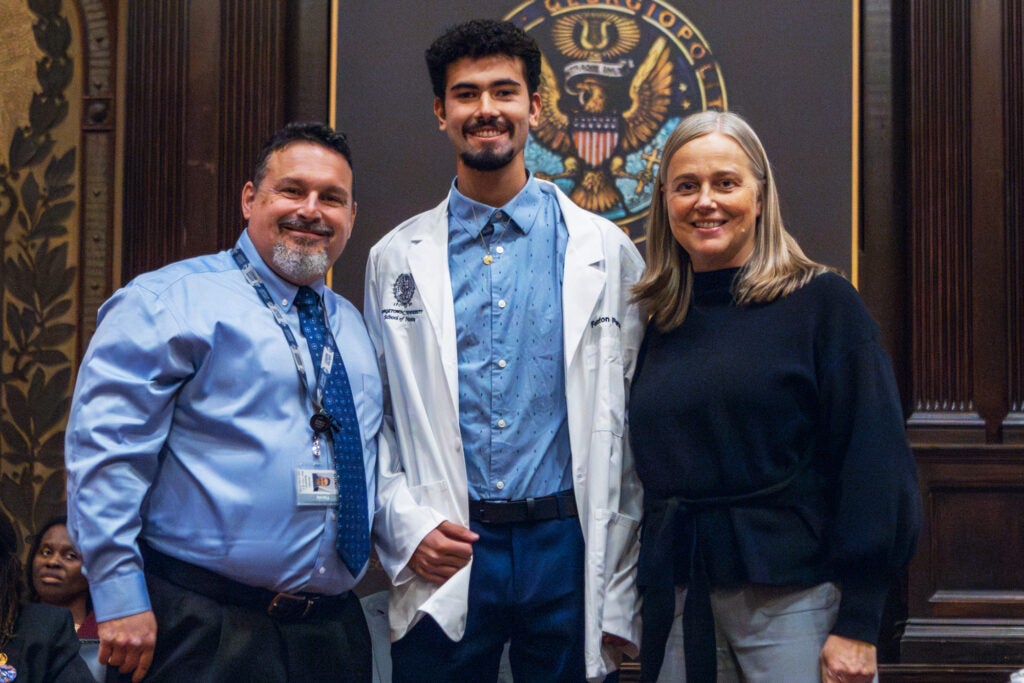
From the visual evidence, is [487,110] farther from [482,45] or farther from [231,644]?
[231,644]

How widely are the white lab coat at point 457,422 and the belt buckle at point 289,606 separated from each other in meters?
0.23

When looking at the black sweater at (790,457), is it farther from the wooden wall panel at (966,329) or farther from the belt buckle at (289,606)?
the wooden wall panel at (966,329)

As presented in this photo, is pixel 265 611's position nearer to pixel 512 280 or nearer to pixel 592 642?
pixel 592 642

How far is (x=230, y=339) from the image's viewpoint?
93.7 inches

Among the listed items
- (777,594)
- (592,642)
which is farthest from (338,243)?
(777,594)

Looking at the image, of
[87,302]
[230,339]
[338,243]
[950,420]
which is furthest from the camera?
[87,302]

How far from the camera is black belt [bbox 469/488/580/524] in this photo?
2.50 metres

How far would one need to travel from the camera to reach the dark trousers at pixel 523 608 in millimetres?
2490

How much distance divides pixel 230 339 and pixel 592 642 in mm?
956

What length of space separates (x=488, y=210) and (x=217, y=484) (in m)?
0.87

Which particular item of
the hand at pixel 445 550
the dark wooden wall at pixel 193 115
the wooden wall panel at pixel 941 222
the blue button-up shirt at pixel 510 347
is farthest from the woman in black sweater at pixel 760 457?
the dark wooden wall at pixel 193 115

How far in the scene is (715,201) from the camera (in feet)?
7.86

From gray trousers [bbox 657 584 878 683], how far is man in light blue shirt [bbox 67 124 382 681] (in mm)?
736

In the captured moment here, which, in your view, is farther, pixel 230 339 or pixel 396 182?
pixel 396 182
